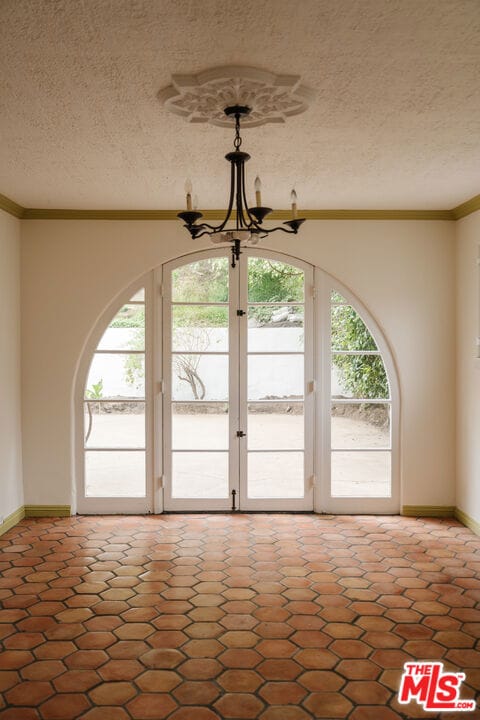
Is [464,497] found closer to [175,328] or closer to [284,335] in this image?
[284,335]

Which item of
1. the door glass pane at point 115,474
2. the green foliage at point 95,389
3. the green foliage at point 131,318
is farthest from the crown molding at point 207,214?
the door glass pane at point 115,474

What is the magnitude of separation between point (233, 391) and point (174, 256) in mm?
1306

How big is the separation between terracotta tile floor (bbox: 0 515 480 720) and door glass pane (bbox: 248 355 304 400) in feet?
3.69

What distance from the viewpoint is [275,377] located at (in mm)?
5328

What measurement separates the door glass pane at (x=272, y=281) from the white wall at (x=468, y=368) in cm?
139

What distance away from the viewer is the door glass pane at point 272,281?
209 inches

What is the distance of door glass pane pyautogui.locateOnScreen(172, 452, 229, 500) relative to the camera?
5332 mm

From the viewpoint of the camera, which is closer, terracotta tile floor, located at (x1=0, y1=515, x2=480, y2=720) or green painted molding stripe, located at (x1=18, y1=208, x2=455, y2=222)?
terracotta tile floor, located at (x1=0, y1=515, x2=480, y2=720)

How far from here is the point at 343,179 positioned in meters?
4.21

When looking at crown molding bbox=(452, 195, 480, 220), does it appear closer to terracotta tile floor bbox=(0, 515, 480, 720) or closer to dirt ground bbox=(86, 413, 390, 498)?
dirt ground bbox=(86, 413, 390, 498)

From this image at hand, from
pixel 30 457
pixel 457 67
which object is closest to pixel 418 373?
pixel 457 67

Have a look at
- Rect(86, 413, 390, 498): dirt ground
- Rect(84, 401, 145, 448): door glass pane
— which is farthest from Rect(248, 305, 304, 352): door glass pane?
Rect(84, 401, 145, 448): door glass pane

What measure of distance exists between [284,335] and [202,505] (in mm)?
1696

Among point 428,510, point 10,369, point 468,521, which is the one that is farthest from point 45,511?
point 468,521
